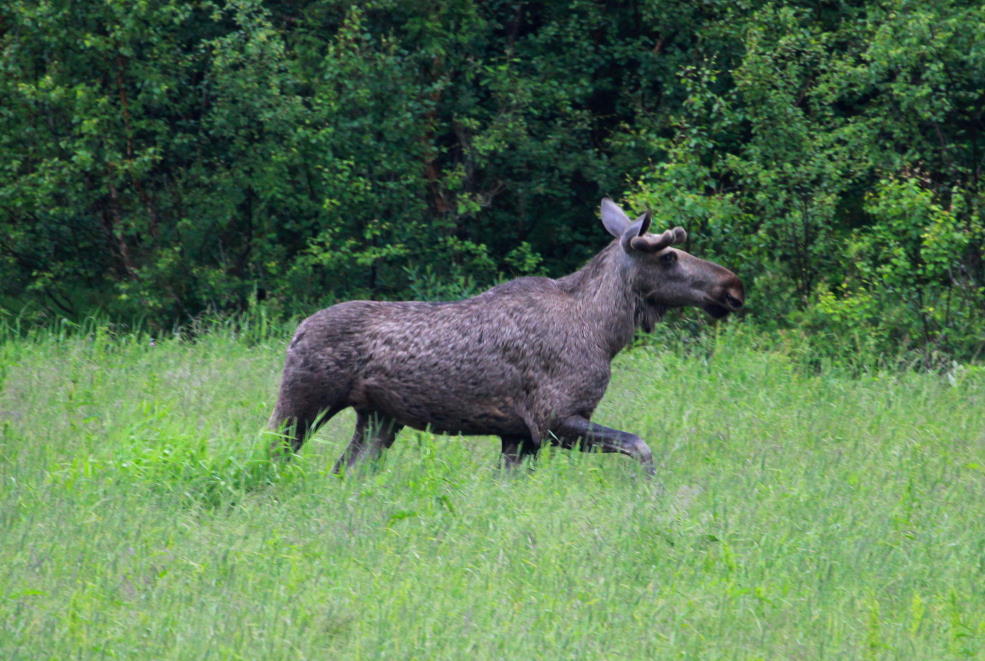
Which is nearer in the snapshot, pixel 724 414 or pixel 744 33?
pixel 724 414

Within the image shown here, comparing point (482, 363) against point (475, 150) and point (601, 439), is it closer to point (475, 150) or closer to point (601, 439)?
point (601, 439)

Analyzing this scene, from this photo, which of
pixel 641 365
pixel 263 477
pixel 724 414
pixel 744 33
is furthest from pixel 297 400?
pixel 744 33

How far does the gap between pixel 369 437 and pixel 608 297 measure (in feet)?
5.92

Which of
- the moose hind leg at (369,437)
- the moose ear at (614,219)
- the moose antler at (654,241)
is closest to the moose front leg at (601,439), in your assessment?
the moose hind leg at (369,437)

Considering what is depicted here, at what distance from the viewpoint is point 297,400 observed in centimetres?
799

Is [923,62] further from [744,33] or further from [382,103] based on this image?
[382,103]

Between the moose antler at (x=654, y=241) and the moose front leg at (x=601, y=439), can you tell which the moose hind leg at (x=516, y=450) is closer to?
the moose front leg at (x=601, y=439)

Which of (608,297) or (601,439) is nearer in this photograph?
(601,439)

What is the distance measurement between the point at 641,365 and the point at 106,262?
27.0 ft

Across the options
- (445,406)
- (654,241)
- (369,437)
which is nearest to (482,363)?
(445,406)

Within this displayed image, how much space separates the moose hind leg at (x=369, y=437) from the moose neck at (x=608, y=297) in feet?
4.69

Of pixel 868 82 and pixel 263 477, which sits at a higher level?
pixel 868 82

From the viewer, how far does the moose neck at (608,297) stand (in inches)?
337

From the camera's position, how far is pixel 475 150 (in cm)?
1747
